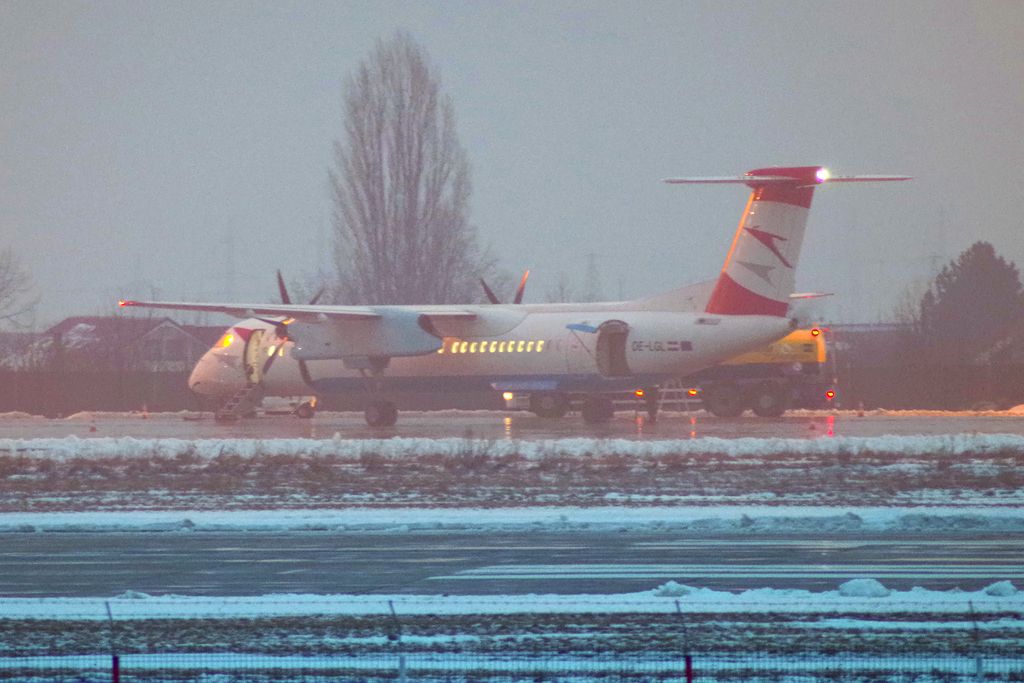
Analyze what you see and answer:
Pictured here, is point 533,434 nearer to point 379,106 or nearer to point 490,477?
point 490,477

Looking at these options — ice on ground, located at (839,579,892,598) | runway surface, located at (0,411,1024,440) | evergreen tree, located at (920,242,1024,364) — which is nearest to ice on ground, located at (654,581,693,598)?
ice on ground, located at (839,579,892,598)

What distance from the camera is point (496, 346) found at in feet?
126

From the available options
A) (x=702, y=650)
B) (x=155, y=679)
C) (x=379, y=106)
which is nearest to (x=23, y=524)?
(x=155, y=679)

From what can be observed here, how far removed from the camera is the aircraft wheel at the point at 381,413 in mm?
39000

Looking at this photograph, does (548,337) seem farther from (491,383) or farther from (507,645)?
(507,645)

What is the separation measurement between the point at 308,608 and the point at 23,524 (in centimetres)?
817

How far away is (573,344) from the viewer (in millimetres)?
37219

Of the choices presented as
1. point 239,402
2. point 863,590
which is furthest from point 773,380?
point 863,590

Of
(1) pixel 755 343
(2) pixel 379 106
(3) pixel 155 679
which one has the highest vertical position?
(2) pixel 379 106

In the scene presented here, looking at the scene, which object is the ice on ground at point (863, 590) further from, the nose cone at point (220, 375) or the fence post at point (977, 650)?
the nose cone at point (220, 375)

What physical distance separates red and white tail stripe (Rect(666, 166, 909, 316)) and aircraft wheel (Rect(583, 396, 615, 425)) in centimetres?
494

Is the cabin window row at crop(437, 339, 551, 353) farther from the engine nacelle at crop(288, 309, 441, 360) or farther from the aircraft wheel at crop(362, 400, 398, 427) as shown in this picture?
the aircraft wheel at crop(362, 400, 398, 427)

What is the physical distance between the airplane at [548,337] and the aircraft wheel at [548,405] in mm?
43

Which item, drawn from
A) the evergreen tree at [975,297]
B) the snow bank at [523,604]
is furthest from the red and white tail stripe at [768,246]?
the evergreen tree at [975,297]
